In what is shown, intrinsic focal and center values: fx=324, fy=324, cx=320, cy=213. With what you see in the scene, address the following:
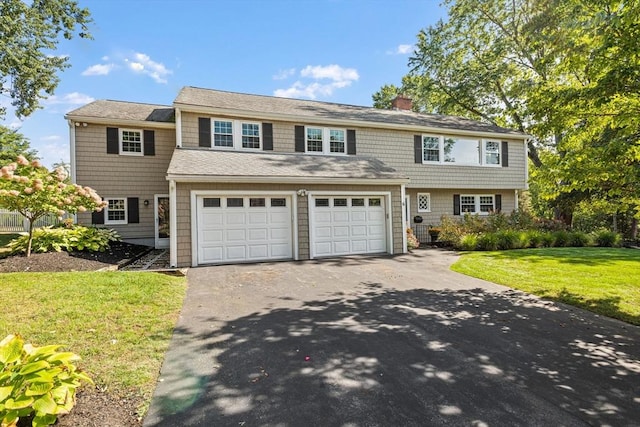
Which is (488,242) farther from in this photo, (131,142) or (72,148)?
(72,148)

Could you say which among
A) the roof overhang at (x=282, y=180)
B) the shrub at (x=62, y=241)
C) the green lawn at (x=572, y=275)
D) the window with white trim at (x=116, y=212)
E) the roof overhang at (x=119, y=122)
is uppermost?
the roof overhang at (x=119, y=122)

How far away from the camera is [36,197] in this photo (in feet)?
27.7

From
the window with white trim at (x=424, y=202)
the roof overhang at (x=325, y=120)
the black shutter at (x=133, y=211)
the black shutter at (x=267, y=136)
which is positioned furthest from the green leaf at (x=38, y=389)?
the window with white trim at (x=424, y=202)

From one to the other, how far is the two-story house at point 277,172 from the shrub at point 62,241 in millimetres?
2596

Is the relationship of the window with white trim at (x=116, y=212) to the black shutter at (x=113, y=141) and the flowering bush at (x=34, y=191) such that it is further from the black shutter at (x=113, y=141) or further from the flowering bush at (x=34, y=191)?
the flowering bush at (x=34, y=191)

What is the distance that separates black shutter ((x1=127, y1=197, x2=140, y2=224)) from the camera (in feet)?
43.8

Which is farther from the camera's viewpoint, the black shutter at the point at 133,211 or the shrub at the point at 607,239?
the shrub at the point at 607,239

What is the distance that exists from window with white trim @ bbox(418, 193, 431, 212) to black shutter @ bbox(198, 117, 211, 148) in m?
10.4

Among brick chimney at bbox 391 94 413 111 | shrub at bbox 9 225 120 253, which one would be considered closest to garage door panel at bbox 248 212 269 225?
shrub at bbox 9 225 120 253

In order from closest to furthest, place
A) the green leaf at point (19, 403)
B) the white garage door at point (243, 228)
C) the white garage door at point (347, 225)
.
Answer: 1. the green leaf at point (19, 403)
2. the white garage door at point (243, 228)
3. the white garage door at point (347, 225)

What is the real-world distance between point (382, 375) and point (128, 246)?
11.7 m

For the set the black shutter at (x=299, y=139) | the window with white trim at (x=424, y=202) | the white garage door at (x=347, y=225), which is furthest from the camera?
the window with white trim at (x=424, y=202)

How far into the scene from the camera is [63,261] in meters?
8.44

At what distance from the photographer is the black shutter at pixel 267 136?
12.9 m
